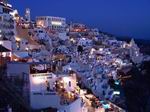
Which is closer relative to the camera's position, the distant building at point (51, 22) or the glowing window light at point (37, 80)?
the glowing window light at point (37, 80)

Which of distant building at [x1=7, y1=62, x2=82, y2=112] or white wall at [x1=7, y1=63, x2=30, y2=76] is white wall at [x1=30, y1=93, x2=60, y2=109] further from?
white wall at [x1=7, y1=63, x2=30, y2=76]

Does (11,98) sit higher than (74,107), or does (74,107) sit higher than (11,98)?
(11,98)

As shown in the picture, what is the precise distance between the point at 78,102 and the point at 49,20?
6600 centimetres

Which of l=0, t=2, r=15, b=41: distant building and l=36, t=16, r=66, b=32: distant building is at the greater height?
l=36, t=16, r=66, b=32: distant building

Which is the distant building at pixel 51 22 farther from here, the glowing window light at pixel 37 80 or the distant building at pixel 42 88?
the glowing window light at pixel 37 80

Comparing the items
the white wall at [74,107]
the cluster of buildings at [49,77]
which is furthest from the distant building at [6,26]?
the white wall at [74,107]

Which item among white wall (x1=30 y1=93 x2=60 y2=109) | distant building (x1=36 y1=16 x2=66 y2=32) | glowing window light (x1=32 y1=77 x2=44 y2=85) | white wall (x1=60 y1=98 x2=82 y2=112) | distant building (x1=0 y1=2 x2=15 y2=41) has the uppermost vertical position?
distant building (x1=36 y1=16 x2=66 y2=32)

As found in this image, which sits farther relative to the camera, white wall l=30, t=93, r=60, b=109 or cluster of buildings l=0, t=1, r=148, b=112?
cluster of buildings l=0, t=1, r=148, b=112

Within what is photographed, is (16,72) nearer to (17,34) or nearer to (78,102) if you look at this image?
(78,102)

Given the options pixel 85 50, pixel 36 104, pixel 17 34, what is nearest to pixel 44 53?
pixel 17 34

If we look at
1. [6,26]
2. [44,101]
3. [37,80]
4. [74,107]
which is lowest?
[74,107]

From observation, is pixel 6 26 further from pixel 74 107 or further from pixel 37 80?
pixel 74 107

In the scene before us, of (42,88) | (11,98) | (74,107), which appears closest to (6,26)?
(42,88)

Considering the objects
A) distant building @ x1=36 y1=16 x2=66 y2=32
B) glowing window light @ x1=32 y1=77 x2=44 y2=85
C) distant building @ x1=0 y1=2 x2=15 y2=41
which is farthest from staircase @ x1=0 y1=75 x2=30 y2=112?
distant building @ x1=36 y1=16 x2=66 y2=32
